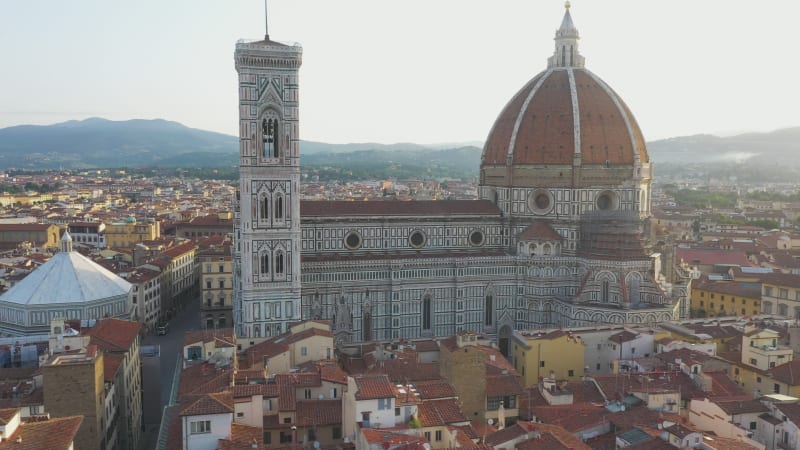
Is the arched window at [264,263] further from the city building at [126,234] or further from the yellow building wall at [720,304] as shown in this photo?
the city building at [126,234]

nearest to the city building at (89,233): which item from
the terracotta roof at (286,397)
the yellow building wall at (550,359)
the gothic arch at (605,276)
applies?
the gothic arch at (605,276)

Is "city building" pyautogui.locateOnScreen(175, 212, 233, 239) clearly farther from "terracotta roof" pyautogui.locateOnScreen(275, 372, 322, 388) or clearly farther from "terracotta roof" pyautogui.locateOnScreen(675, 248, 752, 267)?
"terracotta roof" pyautogui.locateOnScreen(275, 372, 322, 388)

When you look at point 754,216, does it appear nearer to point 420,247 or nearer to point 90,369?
point 420,247

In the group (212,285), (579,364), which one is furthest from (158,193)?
(579,364)

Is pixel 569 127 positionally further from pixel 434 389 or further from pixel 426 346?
pixel 434 389

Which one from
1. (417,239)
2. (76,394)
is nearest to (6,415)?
(76,394)

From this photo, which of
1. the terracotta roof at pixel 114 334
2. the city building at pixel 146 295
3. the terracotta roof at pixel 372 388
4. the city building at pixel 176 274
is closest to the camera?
the terracotta roof at pixel 372 388
